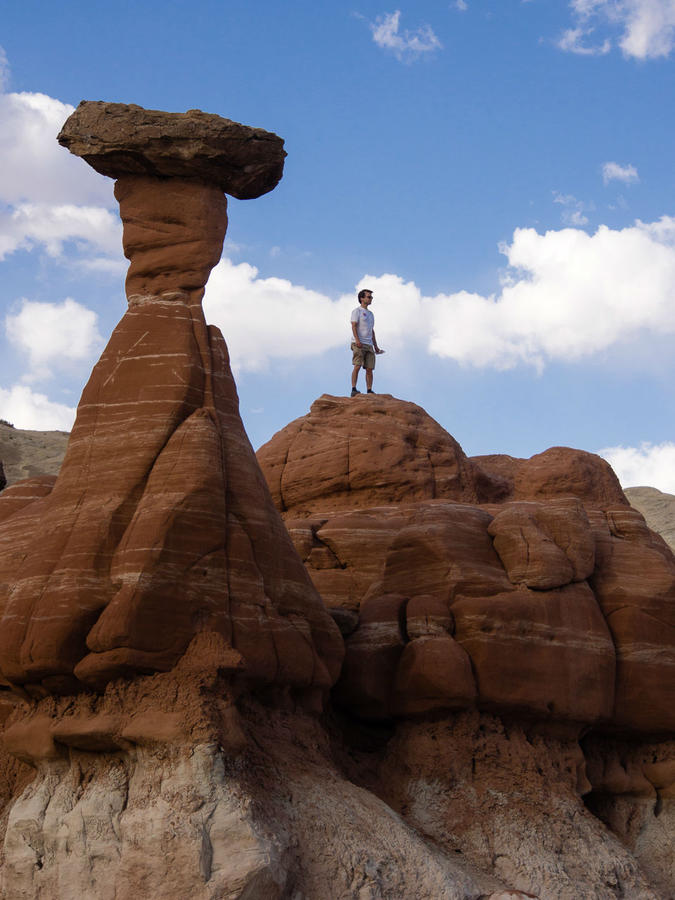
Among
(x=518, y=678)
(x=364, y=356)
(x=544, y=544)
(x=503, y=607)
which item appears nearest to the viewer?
(x=518, y=678)

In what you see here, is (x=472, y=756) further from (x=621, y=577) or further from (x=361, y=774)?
(x=621, y=577)

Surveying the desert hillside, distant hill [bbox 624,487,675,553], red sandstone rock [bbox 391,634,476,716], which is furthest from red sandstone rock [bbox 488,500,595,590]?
distant hill [bbox 624,487,675,553]

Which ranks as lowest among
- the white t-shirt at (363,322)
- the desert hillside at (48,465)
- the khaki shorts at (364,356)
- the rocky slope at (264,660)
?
the rocky slope at (264,660)

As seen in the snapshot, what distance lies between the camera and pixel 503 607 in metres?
17.3

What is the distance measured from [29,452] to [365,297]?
44090 mm

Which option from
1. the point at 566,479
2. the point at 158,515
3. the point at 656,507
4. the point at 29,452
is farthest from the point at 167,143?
the point at 29,452

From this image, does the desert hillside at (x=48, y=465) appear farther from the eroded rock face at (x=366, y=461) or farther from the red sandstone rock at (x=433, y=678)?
Answer: the red sandstone rock at (x=433, y=678)

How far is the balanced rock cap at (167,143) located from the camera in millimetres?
16359

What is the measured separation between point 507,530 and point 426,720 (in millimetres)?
3346

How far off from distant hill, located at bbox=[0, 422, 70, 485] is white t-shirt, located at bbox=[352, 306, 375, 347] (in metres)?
35.2

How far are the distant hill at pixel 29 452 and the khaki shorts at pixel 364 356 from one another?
34658 millimetres

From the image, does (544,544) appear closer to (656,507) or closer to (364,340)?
(364,340)

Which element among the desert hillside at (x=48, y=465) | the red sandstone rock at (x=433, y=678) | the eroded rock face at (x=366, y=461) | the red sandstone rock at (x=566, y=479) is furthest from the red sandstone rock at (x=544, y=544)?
the desert hillside at (x=48, y=465)

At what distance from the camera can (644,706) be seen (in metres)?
18.0
